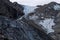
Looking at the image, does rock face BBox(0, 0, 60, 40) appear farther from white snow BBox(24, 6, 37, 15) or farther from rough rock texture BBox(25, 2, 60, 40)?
white snow BBox(24, 6, 37, 15)

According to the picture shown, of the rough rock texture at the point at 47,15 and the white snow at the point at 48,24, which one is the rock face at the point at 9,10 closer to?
the rough rock texture at the point at 47,15

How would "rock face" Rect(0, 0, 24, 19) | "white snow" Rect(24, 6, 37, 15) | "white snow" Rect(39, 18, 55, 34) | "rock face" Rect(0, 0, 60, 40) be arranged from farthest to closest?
"white snow" Rect(24, 6, 37, 15) → "rock face" Rect(0, 0, 24, 19) → "white snow" Rect(39, 18, 55, 34) → "rock face" Rect(0, 0, 60, 40)

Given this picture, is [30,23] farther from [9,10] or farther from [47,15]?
[47,15]

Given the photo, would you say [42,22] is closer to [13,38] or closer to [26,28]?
[26,28]

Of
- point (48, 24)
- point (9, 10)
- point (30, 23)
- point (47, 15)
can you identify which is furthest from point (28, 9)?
point (30, 23)

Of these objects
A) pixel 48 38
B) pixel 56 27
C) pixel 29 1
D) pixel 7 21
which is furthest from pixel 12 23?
pixel 29 1

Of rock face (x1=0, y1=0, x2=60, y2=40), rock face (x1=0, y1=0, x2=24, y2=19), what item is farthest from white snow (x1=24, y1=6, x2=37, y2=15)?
rock face (x1=0, y1=0, x2=24, y2=19)

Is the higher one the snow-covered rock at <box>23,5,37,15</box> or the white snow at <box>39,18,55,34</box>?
the snow-covered rock at <box>23,5,37,15</box>

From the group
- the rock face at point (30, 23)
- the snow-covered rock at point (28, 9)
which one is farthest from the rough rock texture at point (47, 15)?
the snow-covered rock at point (28, 9)
